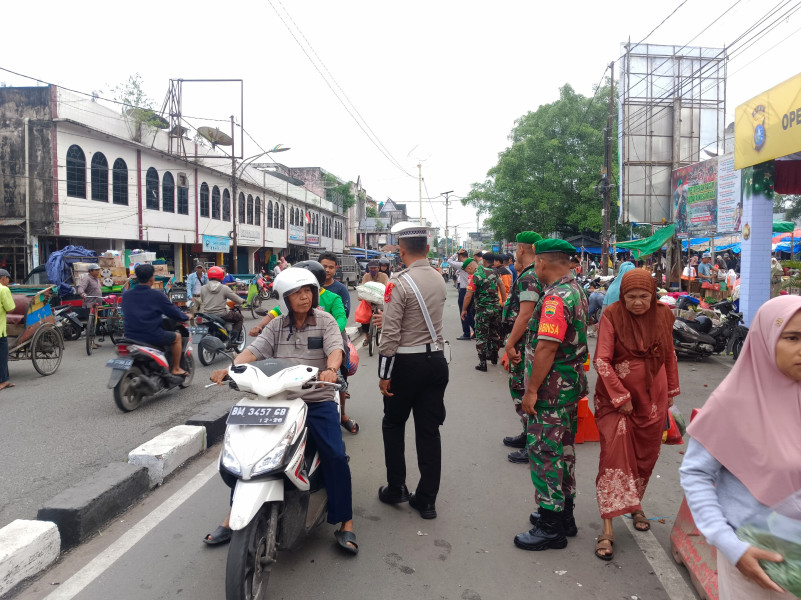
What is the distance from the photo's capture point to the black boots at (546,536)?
131 inches

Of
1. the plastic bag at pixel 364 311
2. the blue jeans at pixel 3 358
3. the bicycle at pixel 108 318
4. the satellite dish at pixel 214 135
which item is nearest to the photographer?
the blue jeans at pixel 3 358

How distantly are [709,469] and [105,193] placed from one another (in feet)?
77.7

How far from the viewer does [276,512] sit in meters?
2.84

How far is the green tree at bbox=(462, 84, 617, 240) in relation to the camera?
107ft

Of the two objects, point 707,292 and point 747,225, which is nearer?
point 747,225

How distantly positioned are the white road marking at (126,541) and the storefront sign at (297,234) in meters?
38.8

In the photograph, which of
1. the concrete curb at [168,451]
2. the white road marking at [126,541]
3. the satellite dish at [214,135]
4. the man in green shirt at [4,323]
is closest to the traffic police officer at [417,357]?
the white road marking at [126,541]

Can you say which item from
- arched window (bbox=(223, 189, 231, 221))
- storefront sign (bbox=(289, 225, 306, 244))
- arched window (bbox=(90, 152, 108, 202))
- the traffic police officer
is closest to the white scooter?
the traffic police officer

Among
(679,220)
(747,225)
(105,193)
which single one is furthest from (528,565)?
(105,193)

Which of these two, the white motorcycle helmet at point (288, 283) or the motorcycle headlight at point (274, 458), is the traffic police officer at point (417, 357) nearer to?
the white motorcycle helmet at point (288, 283)

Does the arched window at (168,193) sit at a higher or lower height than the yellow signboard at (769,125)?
higher

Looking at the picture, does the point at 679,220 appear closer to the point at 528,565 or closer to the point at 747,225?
the point at 747,225

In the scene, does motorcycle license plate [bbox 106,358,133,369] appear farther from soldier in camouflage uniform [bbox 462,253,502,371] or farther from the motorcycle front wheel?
soldier in camouflage uniform [bbox 462,253,502,371]

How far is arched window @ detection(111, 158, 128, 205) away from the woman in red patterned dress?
2260 centimetres
